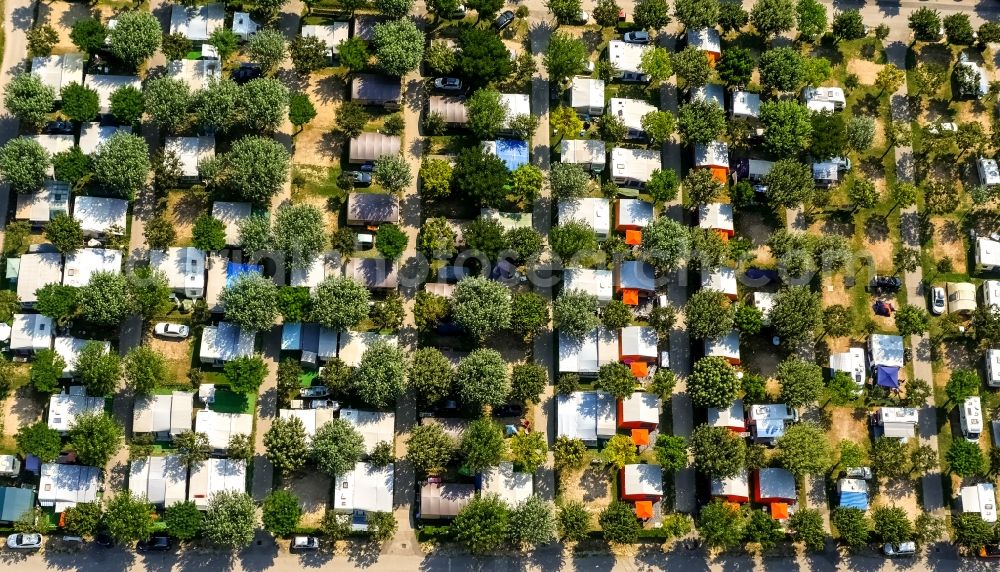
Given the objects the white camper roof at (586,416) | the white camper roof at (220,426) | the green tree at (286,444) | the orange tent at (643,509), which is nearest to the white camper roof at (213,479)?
the white camper roof at (220,426)

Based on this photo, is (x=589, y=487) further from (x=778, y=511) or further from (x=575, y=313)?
(x=778, y=511)

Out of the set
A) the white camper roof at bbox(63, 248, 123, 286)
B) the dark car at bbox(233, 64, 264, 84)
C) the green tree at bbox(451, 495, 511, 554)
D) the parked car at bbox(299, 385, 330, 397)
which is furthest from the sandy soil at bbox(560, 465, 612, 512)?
the dark car at bbox(233, 64, 264, 84)

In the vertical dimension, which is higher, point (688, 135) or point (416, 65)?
point (416, 65)

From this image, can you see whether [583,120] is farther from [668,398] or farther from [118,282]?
[118,282]

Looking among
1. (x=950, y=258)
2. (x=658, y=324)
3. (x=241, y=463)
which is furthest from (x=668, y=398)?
(x=241, y=463)

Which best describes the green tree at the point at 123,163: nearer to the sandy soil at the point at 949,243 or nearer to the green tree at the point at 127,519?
the green tree at the point at 127,519

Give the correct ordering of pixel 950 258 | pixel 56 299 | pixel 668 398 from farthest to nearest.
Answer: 1. pixel 950 258
2. pixel 668 398
3. pixel 56 299
